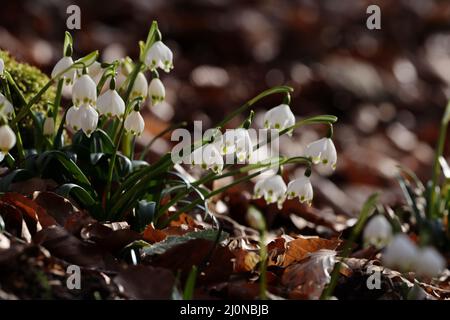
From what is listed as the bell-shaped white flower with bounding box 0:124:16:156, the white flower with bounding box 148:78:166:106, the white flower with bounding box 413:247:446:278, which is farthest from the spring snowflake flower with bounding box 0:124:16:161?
the white flower with bounding box 413:247:446:278

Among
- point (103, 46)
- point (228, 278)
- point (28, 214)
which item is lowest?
point (228, 278)

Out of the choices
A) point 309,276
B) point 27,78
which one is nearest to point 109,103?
point 309,276

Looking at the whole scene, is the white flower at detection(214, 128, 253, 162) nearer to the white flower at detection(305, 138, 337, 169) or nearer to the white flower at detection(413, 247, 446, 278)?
the white flower at detection(305, 138, 337, 169)

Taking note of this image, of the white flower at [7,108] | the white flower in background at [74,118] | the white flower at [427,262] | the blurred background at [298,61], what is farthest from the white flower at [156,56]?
the blurred background at [298,61]
